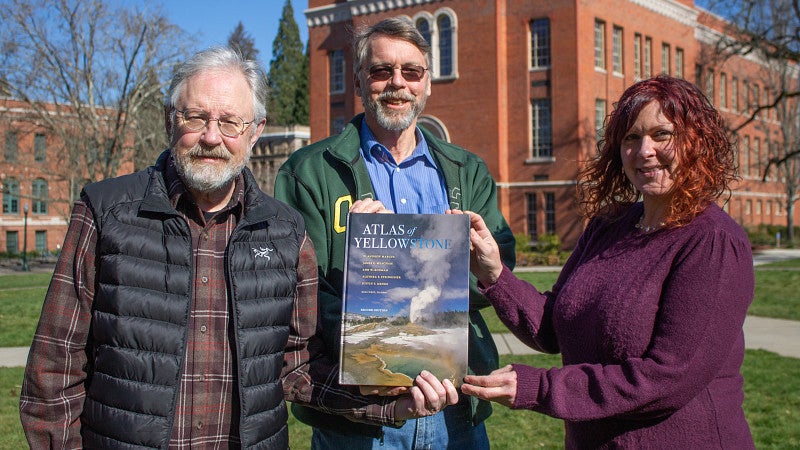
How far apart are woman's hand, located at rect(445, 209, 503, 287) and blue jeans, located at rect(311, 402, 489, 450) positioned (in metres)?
0.57

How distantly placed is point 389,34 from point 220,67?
81 centimetres

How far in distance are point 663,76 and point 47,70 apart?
1071 inches

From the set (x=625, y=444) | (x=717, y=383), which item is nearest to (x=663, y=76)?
(x=717, y=383)

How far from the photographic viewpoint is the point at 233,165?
271 centimetres

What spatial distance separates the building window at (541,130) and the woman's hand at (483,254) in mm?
30351

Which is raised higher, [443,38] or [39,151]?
[443,38]

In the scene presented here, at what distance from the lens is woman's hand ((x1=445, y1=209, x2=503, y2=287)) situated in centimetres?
296

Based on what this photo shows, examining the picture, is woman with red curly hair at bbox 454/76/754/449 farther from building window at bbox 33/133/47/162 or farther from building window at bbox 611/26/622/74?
building window at bbox 33/133/47/162

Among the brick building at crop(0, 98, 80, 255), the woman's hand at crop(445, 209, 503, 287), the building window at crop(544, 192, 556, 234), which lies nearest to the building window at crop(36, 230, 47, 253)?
the brick building at crop(0, 98, 80, 255)

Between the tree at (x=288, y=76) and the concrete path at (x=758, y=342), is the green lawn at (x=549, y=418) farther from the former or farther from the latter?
the tree at (x=288, y=76)

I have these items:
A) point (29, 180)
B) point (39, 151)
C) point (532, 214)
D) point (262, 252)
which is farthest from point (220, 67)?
point (39, 151)

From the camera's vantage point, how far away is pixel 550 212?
32594mm

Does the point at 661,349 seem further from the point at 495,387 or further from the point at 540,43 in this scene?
the point at 540,43

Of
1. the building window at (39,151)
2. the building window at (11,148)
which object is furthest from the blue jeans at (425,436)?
the building window at (39,151)
